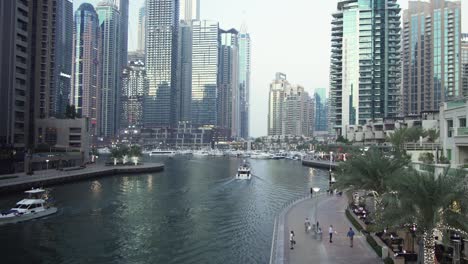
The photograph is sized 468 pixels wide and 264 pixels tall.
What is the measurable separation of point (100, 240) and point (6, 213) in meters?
14.1

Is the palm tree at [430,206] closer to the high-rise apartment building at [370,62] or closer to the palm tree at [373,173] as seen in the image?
the palm tree at [373,173]

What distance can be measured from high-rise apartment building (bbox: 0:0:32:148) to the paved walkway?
253 ft

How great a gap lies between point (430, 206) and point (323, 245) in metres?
11.2

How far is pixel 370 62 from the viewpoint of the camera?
19362cm

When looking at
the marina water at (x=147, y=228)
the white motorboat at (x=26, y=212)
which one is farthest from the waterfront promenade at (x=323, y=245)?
the white motorboat at (x=26, y=212)

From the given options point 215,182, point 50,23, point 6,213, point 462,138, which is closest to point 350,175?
point 462,138

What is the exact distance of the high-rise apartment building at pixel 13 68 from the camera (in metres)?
102

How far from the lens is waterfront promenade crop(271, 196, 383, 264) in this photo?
29031 mm

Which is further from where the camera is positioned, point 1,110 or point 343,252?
point 1,110

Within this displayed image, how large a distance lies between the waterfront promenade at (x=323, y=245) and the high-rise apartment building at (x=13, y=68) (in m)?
77.3

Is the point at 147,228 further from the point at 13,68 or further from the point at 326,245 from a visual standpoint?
the point at 13,68

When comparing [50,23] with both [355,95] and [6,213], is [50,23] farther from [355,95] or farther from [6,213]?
[355,95]

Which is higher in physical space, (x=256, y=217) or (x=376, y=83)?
(x=376, y=83)

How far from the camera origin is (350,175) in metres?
41.8
